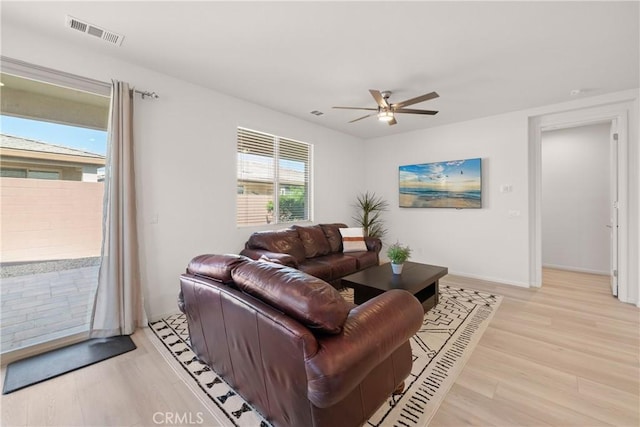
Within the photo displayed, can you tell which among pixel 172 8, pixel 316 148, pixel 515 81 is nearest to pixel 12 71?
pixel 172 8

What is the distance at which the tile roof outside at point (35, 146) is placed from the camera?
231cm

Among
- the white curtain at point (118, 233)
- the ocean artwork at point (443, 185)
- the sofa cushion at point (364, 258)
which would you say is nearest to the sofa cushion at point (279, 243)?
the sofa cushion at point (364, 258)

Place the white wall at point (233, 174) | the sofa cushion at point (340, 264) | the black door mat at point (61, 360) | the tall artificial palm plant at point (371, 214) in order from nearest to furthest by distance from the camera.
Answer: the black door mat at point (61, 360) < the white wall at point (233, 174) < the sofa cushion at point (340, 264) < the tall artificial palm plant at point (371, 214)

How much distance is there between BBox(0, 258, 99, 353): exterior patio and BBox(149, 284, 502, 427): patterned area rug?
713 millimetres

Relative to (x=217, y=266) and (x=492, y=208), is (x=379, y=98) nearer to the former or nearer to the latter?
(x=217, y=266)

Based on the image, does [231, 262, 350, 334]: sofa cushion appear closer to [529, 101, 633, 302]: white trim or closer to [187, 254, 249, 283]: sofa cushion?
[187, 254, 249, 283]: sofa cushion

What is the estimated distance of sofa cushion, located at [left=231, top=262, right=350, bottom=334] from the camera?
1239mm

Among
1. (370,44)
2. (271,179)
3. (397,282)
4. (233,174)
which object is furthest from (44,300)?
(370,44)

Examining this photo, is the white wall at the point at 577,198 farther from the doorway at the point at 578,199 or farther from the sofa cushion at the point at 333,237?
the sofa cushion at the point at 333,237

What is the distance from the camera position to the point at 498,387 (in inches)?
76.0

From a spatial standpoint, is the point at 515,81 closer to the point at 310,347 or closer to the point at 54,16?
the point at 310,347

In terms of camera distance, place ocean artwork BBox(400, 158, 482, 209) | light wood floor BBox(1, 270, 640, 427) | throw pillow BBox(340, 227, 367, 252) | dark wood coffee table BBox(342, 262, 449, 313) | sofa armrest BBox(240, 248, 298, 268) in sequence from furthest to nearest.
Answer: ocean artwork BBox(400, 158, 482, 209), throw pillow BBox(340, 227, 367, 252), sofa armrest BBox(240, 248, 298, 268), dark wood coffee table BBox(342, 262, 449, 313), light wood floor BBox(1, 270, 640, 427)

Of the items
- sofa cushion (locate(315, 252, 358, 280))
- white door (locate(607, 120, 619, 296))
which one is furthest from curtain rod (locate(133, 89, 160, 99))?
white door (locate(607, 120, 619, 296))

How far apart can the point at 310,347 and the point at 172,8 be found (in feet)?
8.39
